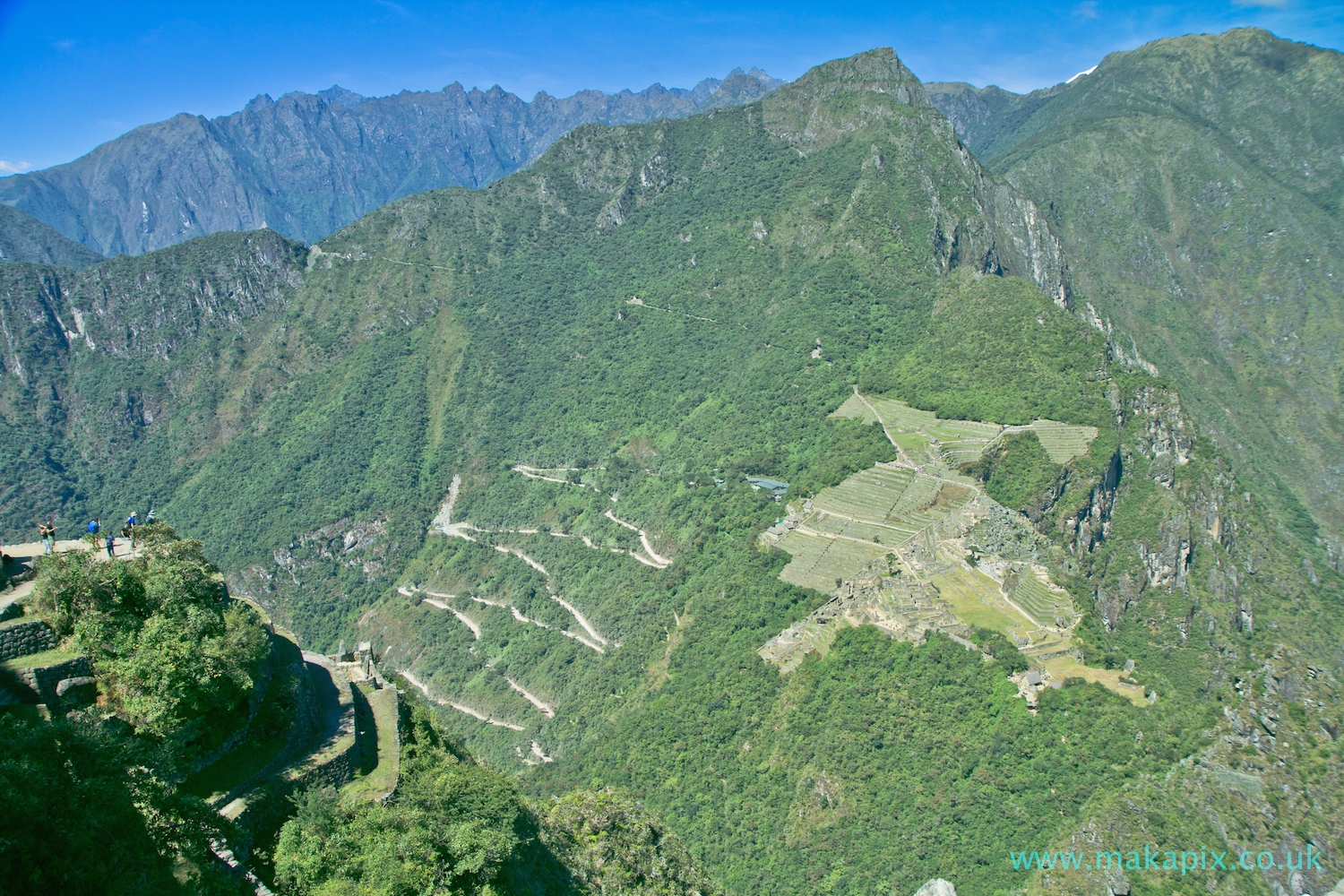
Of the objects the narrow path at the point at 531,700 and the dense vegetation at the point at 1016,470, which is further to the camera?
the narrow path at the point at 531,700

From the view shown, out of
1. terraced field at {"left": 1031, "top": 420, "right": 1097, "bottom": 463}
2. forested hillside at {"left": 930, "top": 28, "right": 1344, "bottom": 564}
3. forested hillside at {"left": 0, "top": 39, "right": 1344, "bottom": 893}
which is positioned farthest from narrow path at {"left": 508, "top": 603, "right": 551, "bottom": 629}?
forested hillside at {"left": 930, "top": 28, "right": 1344, "bottom": 564}

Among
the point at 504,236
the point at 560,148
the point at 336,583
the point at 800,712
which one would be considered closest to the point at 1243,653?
the point at 800,712

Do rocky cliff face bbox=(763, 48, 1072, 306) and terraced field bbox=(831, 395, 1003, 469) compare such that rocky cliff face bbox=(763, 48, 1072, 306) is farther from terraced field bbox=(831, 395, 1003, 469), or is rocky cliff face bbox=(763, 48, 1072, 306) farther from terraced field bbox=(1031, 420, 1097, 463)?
terraced field bbox=(1031, 420, 1097, 463)

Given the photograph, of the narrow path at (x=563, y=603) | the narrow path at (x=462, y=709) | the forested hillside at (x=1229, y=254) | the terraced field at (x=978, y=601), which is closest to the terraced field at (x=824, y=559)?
the terraced field at (x=978, y=601)

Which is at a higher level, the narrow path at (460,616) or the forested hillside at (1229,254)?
the forested hillside at (1229,254)

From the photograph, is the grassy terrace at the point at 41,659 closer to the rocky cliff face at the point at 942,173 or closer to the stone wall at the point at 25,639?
the stone wall at the point at 25,639

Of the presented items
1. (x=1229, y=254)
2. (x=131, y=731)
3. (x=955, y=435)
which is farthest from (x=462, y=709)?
(x=1229, y=254)
